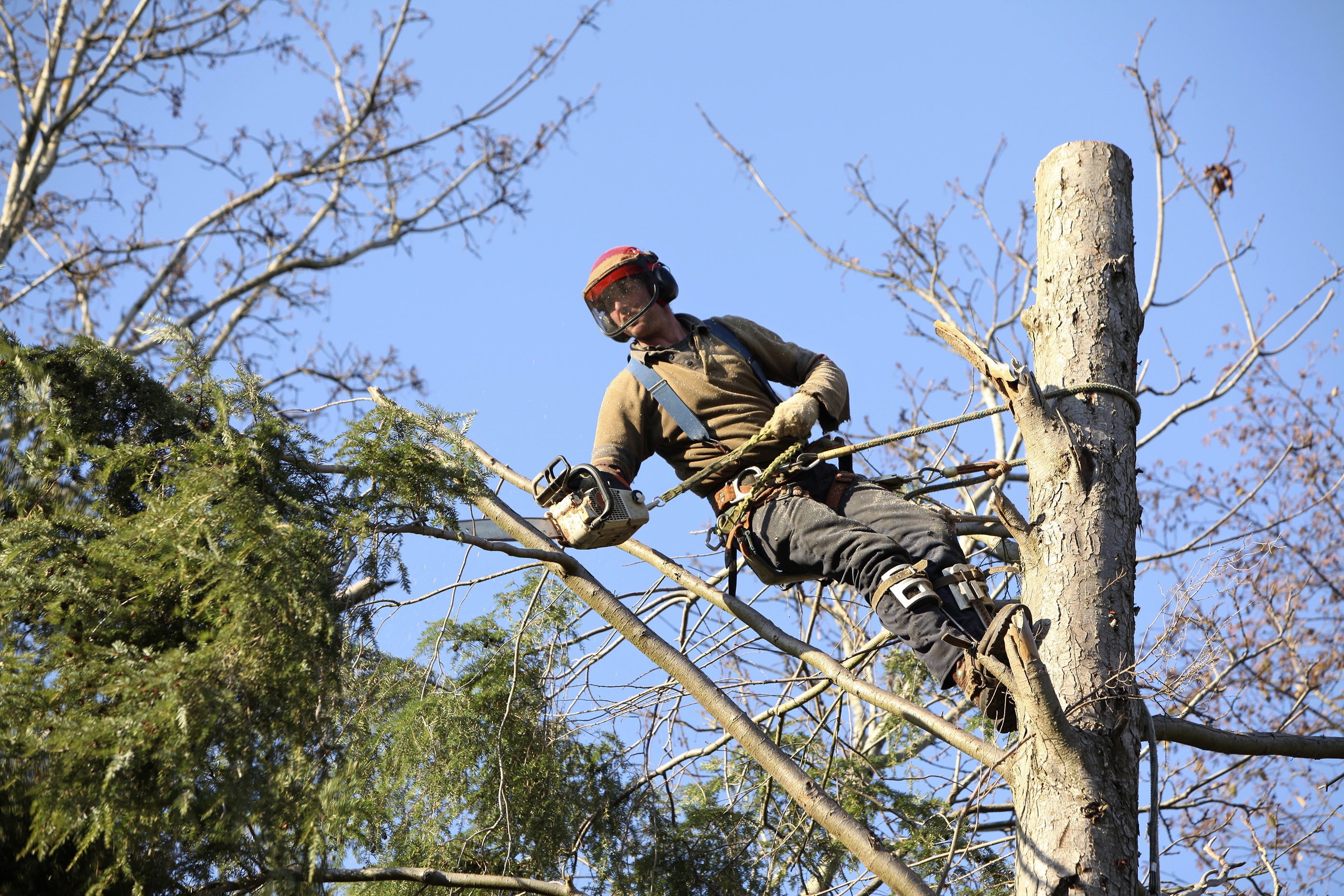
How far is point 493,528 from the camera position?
13.5 feet

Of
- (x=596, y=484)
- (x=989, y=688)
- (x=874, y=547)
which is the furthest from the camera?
(x=596, y=484)

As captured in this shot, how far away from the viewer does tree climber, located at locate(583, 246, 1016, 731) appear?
131 inches

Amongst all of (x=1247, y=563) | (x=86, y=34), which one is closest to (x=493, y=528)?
(x=1247, y=563)

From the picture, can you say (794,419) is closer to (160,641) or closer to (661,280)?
(661,280)

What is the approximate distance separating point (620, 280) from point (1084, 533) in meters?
1.92

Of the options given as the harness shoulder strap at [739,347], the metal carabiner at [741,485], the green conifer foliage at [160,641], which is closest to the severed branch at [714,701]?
the metal carabiner at [741,485]

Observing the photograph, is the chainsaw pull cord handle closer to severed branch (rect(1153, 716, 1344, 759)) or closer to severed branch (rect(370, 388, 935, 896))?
severed branch (rect(370, 388, 935, 896))

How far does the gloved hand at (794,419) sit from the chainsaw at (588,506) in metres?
0.51

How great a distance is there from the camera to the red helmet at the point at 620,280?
427cm

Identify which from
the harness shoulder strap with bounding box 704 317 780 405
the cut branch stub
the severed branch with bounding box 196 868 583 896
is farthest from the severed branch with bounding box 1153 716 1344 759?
the severed branch with bounding box 196 868 583 896

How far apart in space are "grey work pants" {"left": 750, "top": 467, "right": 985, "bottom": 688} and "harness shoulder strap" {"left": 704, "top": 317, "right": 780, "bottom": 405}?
461mm

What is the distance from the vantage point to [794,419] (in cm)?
382

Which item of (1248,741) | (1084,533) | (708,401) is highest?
(708,401)

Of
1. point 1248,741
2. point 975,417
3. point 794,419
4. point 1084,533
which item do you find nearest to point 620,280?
point 794,419
